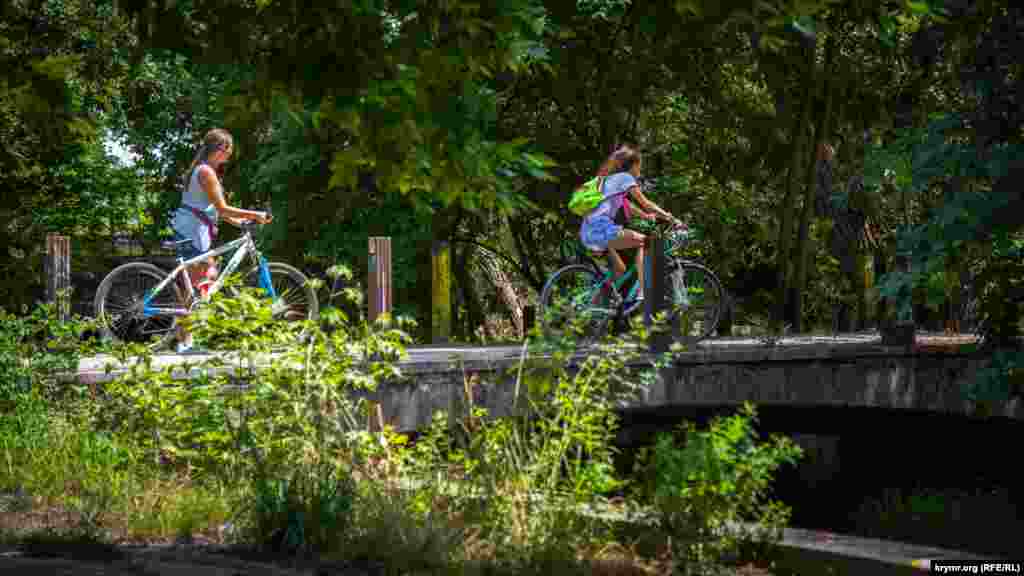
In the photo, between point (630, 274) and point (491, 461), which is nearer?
point (491, 461)

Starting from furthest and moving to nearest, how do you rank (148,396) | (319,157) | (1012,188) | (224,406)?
1. (319,157)
2. (1012,188)
3. (148,396)
4. (224,406)

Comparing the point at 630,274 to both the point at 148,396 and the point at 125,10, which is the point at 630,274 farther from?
the point at 125,10

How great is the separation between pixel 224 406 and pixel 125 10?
7.89 ft

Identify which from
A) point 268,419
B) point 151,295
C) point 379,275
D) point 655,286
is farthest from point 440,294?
point 268,419

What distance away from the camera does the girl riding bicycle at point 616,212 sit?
1136 centimetres

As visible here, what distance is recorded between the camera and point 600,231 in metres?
11.6

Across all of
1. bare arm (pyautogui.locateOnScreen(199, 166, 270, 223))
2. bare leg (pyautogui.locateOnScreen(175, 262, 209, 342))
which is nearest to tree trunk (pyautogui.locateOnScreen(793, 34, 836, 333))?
bare arm (pyautogui.locateOnScreen(199, 166, 270, 223))

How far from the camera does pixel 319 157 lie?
56.0ft

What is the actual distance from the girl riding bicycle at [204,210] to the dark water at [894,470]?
14.5 ft

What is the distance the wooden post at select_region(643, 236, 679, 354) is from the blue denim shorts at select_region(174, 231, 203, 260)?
3.67 m

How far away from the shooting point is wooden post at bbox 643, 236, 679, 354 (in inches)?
456

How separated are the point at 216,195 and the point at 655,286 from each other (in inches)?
144

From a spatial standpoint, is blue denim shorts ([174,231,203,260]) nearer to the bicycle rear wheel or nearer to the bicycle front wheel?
the bicycle front wheel

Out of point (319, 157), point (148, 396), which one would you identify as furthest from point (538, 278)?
point (148, 396)
